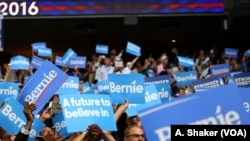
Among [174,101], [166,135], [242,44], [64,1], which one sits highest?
[64,1]

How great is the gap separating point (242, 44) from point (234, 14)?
15.6 ft

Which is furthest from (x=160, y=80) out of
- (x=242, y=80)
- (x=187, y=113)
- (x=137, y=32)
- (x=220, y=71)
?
(x=137, y=32)

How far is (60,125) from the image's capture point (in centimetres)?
622

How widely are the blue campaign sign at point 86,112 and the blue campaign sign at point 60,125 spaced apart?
100cm

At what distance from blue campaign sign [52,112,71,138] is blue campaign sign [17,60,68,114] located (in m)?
0.23

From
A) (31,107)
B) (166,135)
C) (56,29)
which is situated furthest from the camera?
(56,29)

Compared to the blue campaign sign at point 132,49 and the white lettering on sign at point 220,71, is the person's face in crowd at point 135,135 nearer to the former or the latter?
the white lettering on sign at point 220,71

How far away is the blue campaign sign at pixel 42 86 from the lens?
634 cm

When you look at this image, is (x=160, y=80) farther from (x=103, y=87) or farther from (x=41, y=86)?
(x=41, y=86)

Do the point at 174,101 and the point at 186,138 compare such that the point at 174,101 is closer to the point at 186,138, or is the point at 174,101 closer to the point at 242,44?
the point at 186,138

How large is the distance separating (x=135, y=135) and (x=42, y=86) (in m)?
2.22

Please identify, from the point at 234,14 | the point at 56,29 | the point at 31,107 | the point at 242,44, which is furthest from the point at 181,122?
the point at 242,44

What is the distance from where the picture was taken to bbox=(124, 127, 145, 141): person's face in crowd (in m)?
4.54

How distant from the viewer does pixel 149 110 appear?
3217mm
